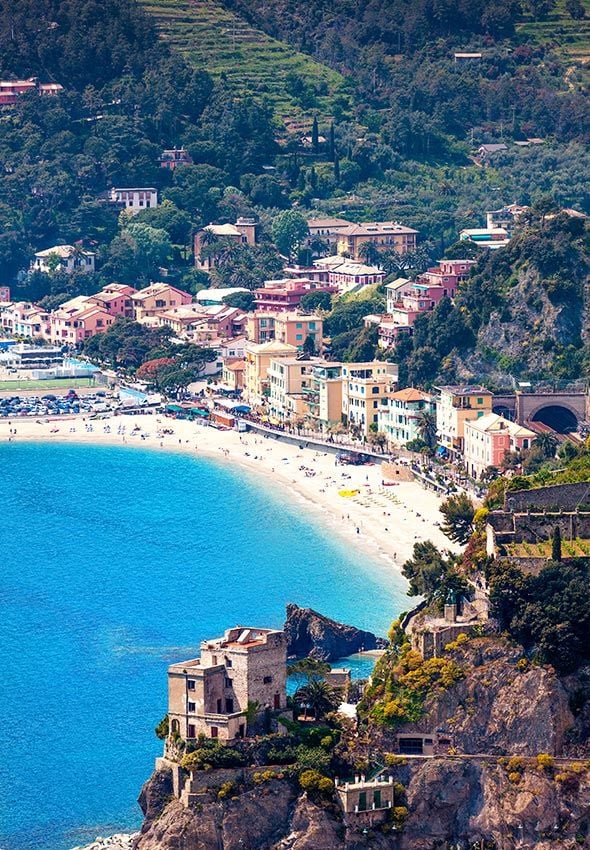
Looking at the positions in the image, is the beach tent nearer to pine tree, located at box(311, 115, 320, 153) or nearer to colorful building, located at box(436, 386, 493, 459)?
colorful building, located at box(436, 386, 493, 459)

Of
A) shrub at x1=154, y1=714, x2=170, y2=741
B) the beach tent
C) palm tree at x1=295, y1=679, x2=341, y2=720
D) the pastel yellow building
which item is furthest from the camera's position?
the pastel yellow building

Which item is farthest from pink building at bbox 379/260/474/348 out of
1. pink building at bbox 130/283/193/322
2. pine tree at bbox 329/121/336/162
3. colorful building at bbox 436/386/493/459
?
pine tree at bbox 329/121/336/162

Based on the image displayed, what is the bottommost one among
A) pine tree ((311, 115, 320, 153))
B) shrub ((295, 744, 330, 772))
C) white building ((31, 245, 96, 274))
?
shrub ((295, 744, 330, 772))

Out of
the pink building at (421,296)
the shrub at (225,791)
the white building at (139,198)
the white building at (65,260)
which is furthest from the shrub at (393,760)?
the white building at (139,198)

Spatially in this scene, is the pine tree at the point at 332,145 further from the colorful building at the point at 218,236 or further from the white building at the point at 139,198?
the colorful building at the point at 218,236

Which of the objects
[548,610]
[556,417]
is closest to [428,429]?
[556,417]

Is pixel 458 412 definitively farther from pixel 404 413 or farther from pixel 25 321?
pixel 25 321

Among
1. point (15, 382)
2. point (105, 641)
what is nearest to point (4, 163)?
point (15, 382)

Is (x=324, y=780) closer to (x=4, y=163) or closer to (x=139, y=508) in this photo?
Answer: (x=139, y=508)
